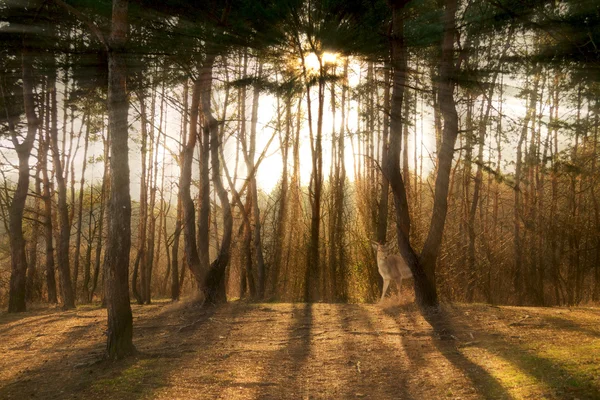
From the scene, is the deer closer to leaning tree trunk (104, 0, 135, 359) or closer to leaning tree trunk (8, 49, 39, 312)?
leaning tree trunk (104, 0, 135, 359)

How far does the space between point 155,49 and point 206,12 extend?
142 centimetres

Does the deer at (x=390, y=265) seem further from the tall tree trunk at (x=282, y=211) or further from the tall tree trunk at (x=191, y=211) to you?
the tall tree trunk at (x=282, y=211)

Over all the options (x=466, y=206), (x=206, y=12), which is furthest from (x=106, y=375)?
(x=466, y=206)

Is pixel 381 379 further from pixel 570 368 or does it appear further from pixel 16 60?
pixel 16 60

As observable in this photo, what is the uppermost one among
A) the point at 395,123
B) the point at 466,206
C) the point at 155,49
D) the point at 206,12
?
the point at 206,12

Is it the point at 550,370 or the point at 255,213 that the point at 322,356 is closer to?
the point at 550,370

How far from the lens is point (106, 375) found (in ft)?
22.7

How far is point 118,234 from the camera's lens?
7.47 meters

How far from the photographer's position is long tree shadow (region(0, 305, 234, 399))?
642 centimetres

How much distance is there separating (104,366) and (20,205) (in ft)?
30.4

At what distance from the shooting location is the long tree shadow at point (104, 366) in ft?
21.1

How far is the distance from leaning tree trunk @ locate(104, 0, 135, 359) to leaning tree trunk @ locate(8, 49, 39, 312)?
27.3 ft

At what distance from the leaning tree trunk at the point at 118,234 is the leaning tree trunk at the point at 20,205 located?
8.31m

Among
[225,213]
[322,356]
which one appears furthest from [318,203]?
[322,356]
